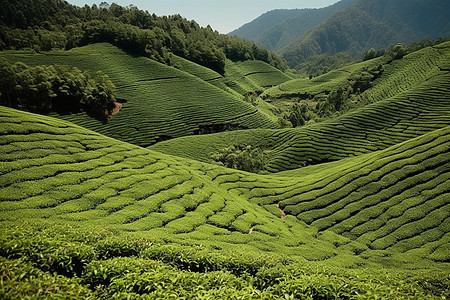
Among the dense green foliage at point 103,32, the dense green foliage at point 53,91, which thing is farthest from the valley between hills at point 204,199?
the dense green foliage at point 103,32

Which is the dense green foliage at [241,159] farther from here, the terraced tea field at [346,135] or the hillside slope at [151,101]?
the hillside slope at [151,101]

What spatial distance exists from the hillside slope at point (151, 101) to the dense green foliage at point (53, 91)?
10.6 feet

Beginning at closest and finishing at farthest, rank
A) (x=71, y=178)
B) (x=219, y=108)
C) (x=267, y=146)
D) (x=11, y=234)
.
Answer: (x=11, y=234) → (x=71, y=178) → (x=267, y=146) → (x=219, y=108)

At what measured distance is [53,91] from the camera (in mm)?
55188

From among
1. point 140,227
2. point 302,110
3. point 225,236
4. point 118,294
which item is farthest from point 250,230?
point 302,110

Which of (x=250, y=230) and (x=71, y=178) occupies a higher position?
(x=71, y=178)

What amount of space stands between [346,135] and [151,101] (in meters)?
52.2

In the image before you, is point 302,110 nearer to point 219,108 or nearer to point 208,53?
point 219,108

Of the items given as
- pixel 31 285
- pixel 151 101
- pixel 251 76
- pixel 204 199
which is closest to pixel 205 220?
pixel 204 199

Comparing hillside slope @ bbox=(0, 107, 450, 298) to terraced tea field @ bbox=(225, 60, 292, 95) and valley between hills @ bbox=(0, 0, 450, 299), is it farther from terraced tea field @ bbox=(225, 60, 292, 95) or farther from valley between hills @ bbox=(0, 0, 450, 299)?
terraced tea field @ bbox=(225, 60, 292, 95)

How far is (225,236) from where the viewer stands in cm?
1836

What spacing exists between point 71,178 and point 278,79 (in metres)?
151

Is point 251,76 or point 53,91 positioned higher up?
point 251,76

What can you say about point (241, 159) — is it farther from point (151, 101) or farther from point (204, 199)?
point (151, 101)
